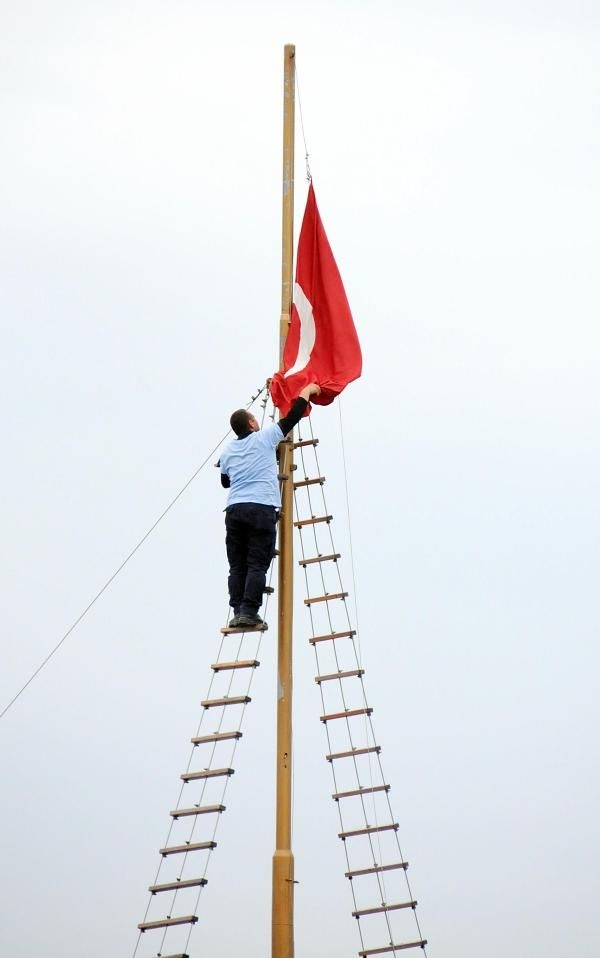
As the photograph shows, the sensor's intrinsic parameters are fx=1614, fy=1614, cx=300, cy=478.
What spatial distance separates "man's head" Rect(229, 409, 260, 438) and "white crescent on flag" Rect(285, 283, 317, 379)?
1029mm

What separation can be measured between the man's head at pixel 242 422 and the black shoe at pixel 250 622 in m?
1.91

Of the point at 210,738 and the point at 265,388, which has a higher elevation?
the point at 265,388

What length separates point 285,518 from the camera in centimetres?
1698

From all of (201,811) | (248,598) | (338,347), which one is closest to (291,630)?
(248,598)

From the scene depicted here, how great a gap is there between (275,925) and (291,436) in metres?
5.12

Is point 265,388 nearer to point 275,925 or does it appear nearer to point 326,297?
point 326,297

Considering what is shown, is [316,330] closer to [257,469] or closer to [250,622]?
[257,469]

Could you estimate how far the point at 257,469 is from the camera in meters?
16.3

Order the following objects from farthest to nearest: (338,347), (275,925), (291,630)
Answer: (338,347) < (291,630) < (275,925)

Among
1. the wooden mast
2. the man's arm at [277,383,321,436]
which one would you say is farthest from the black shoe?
the man's arm at [277,383,321,436]

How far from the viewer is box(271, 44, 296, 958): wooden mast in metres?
15.5

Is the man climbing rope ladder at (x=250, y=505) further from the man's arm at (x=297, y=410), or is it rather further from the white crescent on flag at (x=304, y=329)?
the white crescent on flag at (x=304, y=329)

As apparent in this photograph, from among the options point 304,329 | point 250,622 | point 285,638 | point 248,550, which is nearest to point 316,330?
point 304,329

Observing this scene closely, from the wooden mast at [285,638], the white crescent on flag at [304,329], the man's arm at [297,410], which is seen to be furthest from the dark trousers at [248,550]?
the white crescent on flag at [304,329]
